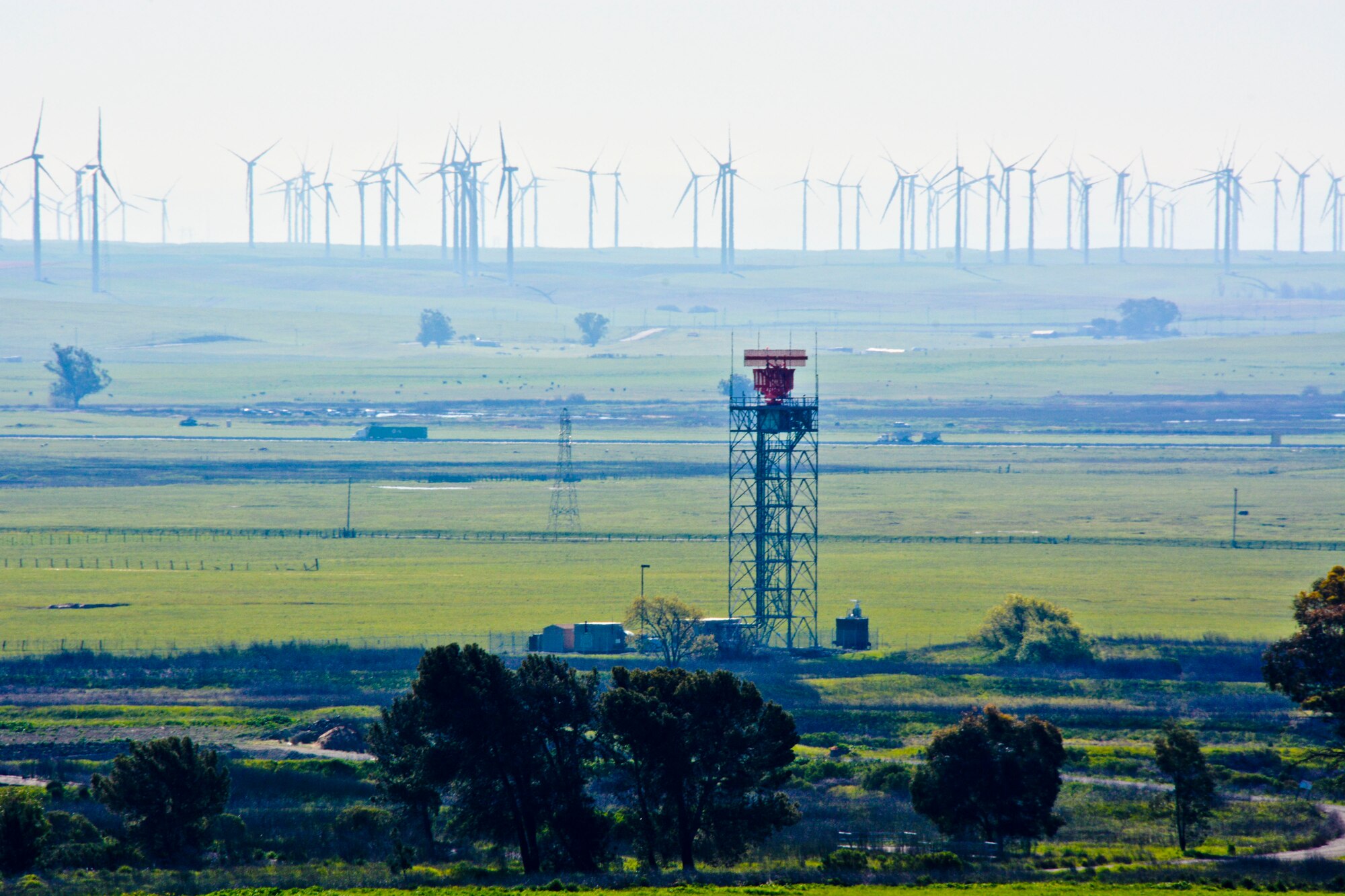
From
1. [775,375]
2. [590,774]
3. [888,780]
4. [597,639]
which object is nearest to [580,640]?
[597,639]

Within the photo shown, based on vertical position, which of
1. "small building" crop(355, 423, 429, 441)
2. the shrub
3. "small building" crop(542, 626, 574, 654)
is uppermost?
"small building" crop(355, 423, 429, 441)

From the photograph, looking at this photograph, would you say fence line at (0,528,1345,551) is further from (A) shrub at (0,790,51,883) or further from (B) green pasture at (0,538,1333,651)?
(A) shrub at (0,790,51,883)

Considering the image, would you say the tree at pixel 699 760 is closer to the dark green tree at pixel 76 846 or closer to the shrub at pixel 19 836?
the dark green tree at pixel 76 846

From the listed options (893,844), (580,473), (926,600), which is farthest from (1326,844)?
(580,473)

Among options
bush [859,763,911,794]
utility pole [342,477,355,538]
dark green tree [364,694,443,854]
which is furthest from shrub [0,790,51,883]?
utility pole [342,477,355,538]

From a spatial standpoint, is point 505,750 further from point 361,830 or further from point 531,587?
point 531,587

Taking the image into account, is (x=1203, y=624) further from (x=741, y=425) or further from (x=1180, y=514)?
(x=1180, y=514)
